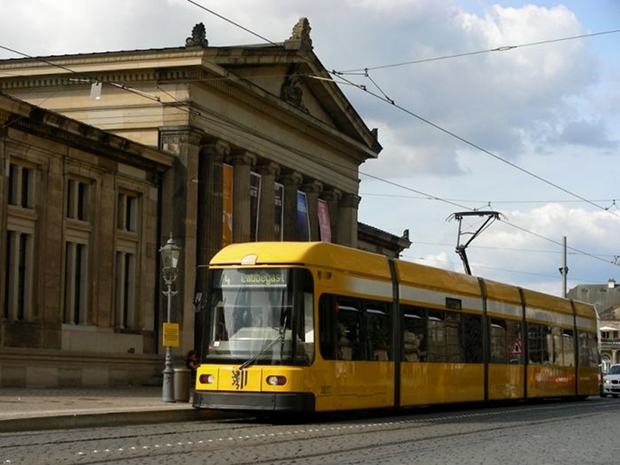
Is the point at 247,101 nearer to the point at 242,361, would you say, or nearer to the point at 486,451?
the point at 242,361

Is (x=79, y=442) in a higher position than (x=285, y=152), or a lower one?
lower

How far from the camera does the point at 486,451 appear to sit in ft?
53.6

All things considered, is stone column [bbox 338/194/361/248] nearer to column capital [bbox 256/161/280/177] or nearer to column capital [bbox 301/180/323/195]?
column capital [bbox 301/180/323/195]

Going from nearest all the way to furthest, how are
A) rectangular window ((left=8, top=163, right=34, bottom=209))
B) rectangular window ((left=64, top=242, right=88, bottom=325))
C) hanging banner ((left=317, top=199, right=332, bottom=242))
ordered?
rectangular window ((left=8, top=163, right=34, bottom=209)), rectangular window ((left=64, top=242, right=88, bottom=325)), hanging banner ((left=317, top=199, right=332, bottom=242))

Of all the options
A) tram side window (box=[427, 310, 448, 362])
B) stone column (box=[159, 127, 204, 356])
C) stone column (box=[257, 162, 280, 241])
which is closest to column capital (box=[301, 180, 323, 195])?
stone column (box=[257, 162, 280, 241])

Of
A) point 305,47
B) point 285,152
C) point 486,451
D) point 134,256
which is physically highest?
point 305,47

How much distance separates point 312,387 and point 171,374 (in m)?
6.49

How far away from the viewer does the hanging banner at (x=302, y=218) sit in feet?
174

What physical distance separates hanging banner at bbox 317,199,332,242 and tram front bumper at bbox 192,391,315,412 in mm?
33938

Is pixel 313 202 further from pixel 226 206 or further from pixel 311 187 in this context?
pixel 226 206

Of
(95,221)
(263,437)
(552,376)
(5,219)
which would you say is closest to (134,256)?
(95,221)

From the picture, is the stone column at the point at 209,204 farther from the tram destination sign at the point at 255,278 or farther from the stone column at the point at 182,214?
the tram destination sign at the point at 255,278

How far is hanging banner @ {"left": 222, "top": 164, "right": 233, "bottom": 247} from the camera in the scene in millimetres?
46112

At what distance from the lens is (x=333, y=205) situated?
58094 millimetres
